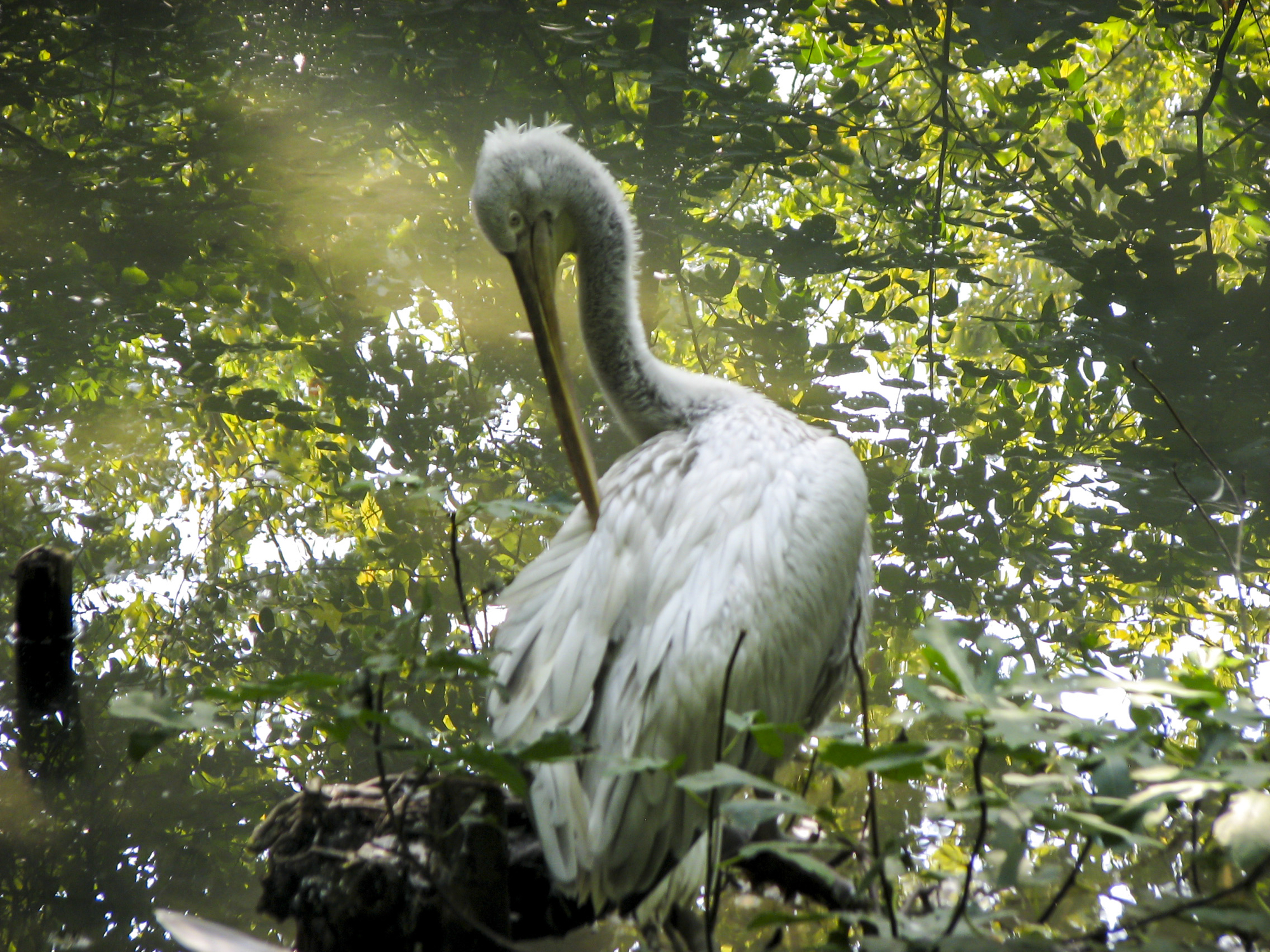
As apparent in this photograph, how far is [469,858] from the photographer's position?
111 centimetres

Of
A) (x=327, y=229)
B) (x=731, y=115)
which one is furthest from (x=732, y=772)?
(x=327, y=229)

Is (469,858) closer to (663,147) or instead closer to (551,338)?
(551,338)

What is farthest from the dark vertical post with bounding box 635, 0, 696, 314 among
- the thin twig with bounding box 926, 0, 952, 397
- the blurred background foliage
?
the thin twig with bounding box 926, 0, 952, 397

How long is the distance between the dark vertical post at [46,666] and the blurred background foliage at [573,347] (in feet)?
0.19

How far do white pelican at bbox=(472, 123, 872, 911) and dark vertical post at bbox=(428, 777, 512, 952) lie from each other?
0.37 feet

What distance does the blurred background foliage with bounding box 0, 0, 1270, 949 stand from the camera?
1.93 metres

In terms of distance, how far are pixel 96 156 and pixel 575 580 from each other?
461 cm

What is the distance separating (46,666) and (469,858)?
5.53 ft

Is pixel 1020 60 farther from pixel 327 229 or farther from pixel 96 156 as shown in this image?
pixel 96 156

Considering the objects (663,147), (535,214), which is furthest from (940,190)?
(535,214)

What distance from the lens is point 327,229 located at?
468cm

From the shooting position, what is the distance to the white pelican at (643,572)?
1338 mm

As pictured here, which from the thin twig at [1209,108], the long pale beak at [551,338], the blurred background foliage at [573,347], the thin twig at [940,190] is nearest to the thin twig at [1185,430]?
the blurred background foliage at [573,347]

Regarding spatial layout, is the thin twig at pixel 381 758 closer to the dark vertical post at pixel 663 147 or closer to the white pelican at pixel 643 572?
the white pelican at pixel 643 572
